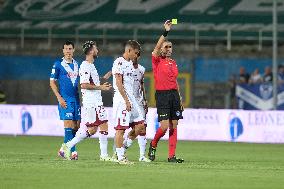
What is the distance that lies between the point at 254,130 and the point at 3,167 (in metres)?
14.9

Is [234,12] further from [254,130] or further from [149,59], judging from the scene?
[254,130]

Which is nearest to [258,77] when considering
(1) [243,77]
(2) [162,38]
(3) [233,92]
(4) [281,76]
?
(1) [243,77]

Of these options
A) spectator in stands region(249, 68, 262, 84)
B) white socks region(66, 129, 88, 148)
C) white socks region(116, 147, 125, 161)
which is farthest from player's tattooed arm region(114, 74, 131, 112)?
spectator in stands region(249, 68, 262, 84)

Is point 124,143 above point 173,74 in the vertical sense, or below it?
below

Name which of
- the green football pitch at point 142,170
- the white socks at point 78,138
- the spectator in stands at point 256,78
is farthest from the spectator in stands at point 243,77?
the white socks at point 78,138

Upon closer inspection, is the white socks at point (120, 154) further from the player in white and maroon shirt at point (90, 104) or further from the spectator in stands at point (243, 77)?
the spectator in stands at point (243, 77)

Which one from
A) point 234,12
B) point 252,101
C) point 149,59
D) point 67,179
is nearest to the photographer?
point 67,179

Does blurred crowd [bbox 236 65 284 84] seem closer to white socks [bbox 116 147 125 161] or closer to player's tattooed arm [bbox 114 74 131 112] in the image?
player's tattooed arm [bbox 114 74 131 112]

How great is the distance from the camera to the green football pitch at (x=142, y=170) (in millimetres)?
14258

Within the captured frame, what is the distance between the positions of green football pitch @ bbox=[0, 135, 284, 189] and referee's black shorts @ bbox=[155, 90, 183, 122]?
90 centimetres

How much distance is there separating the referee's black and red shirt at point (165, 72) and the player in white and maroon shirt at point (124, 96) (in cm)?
85

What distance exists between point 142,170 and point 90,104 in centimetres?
317

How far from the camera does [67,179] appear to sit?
1471cm

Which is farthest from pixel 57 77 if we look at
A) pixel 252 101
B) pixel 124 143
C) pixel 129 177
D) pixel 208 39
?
pixel 208 39
